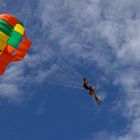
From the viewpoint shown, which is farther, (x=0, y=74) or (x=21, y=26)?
(x=21, y=26)

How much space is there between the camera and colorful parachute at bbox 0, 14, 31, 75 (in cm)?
4088

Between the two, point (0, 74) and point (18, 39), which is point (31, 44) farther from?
point (0, 74)

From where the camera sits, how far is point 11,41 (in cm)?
4222

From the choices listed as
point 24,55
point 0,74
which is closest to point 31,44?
point 24,55

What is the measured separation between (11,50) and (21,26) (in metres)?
2.60

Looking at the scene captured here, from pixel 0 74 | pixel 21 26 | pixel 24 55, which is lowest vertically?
pixel 0 74

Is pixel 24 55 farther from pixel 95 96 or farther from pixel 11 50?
pixel 95 96

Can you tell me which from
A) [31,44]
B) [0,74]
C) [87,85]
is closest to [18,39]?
[31,44]

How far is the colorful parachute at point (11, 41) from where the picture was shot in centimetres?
4088

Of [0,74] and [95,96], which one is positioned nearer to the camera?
[0,74]

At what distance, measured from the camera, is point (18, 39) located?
139 feet

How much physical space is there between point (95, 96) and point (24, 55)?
658 centimetres

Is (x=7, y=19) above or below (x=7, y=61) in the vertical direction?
above

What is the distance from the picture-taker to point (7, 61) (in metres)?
40.8
